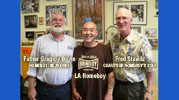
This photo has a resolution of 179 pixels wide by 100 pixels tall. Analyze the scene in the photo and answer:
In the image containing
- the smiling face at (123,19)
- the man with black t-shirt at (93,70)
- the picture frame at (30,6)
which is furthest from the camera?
the picture frame at (30,6)

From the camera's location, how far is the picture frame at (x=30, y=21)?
59.7 inches

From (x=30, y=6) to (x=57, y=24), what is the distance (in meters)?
0.35

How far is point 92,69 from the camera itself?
138 centimetres

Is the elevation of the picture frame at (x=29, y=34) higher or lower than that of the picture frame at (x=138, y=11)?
lower

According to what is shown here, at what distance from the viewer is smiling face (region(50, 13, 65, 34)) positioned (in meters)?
1.39

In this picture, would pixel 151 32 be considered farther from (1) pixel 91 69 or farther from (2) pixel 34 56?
(2) pixel 34 56

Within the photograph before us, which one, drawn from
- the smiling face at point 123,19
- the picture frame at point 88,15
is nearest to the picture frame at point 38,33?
the picture frame at point 88,15

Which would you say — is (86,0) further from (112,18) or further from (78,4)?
(112,18)

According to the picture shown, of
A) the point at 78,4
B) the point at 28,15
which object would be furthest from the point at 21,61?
the point at 78,4

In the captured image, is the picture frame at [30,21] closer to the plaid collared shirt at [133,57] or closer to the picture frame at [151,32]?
the plaid collared shirt at [133,57]

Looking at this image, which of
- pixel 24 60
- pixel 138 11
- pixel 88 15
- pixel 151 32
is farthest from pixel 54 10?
pixel 151 32

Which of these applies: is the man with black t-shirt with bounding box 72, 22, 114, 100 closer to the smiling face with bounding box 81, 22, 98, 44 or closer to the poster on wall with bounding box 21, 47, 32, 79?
the smiling face with bounding box 81, 22, 98, 44

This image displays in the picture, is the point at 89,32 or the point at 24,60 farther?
the point at 24,60

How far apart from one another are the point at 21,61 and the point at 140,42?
1.05 meters
